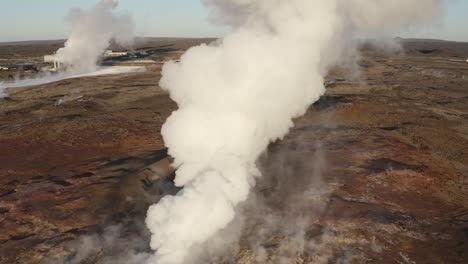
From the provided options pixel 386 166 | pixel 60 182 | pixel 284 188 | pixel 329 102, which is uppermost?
pixel 329 102

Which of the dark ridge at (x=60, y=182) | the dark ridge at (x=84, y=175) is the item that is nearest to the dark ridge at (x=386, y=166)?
the dark ridge at (x=84, y=175)

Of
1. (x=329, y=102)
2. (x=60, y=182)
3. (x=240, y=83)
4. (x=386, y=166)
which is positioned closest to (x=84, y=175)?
(x=60, y=182)

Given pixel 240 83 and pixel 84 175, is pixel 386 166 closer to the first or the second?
pixel 240 83

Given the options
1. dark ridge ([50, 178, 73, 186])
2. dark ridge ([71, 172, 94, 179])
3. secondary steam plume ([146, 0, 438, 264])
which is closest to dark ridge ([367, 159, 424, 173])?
secondary steam plume ([146, 0, 438, 264])

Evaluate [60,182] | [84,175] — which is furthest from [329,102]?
[60,182]

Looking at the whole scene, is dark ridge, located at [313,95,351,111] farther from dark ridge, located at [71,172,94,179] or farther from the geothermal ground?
dark ridge, located at [71,172,94,179]

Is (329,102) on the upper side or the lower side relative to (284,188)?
upper

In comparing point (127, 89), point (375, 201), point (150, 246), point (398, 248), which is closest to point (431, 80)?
point (127, 89)

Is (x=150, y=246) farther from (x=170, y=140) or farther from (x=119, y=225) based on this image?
(x=170, y=140)

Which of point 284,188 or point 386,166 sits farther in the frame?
point 386,166
